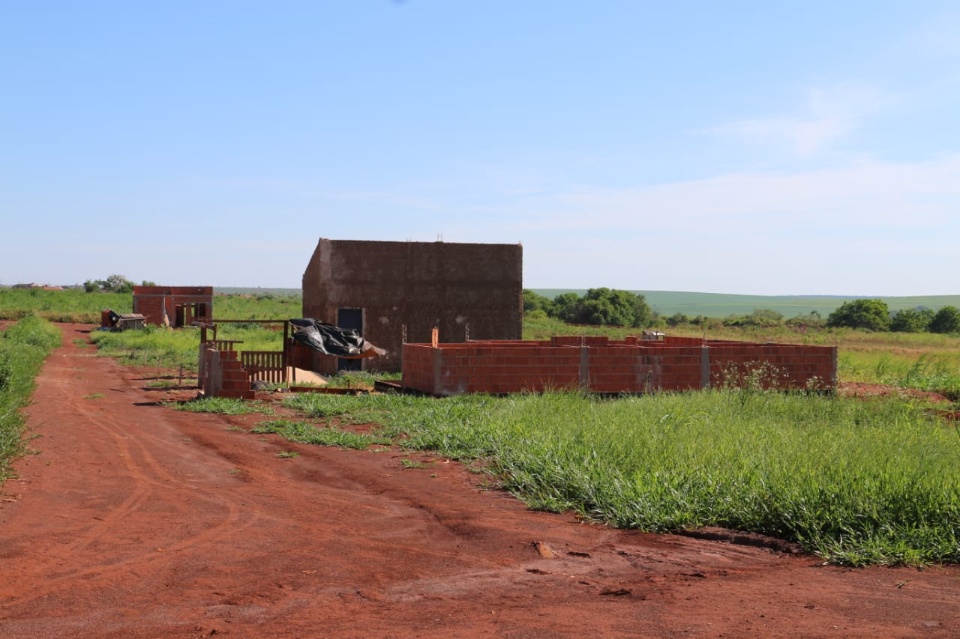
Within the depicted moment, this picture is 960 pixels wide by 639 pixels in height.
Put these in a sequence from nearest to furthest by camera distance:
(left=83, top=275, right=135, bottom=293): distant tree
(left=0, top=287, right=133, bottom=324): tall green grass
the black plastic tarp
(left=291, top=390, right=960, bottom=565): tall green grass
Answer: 1. (left=291, top=390, right=960, bottom=565): tall green grass
2. the black plastic tarp
3. (left=0, top=287, right=133, bottom=324): tall green grass
4. (left=83, top=275, right=135, bottom=293): distant tree

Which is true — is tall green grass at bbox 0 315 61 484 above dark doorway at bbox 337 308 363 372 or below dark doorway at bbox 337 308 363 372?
below

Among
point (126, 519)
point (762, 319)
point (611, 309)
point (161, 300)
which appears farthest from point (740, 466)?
point (762, 319)

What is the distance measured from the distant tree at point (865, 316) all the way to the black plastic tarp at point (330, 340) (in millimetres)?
60726

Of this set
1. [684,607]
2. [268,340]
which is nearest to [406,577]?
[684,607]

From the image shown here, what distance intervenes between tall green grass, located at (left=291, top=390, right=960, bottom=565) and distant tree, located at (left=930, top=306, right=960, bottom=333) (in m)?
66.3

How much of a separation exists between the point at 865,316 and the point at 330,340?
6264 cm

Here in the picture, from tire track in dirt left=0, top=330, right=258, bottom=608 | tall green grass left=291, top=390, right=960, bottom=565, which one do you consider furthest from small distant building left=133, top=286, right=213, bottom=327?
tall green grass left=291, top=390, right=960, bottom=565

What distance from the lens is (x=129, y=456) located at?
11742 millimetres

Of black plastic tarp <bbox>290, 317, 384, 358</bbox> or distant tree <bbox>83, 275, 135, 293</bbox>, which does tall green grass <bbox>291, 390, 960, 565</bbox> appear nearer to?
black plastic tarp <bbox>290, 317, 384, 358</bbox>

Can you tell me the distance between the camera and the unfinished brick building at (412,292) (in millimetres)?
24797

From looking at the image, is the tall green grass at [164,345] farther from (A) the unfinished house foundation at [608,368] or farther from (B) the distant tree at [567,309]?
(B) the distant tree at [567,309]

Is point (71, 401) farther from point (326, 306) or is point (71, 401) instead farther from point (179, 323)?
point (179, 323)

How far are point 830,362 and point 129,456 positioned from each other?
13678 millimetres

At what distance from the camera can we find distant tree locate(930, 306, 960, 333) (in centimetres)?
7238
